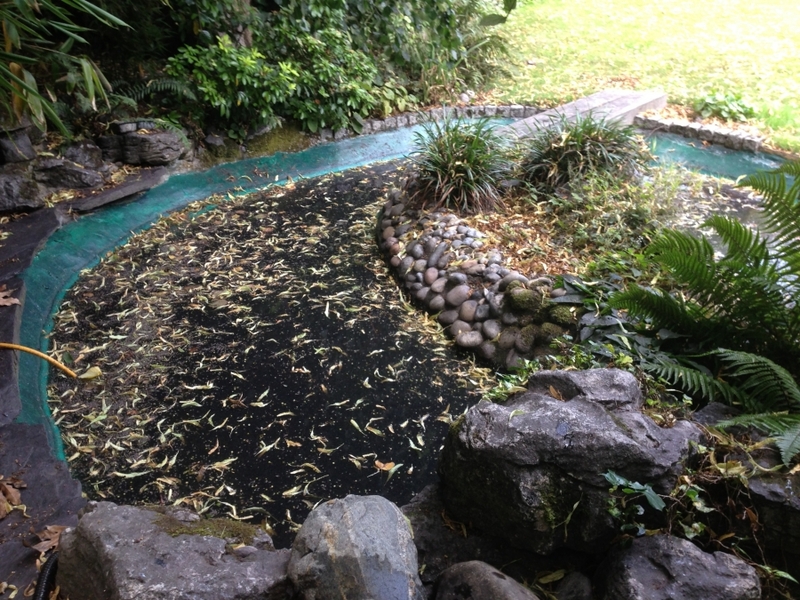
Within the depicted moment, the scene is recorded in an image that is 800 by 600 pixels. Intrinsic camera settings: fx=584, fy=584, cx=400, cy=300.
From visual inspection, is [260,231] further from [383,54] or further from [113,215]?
[383,54]

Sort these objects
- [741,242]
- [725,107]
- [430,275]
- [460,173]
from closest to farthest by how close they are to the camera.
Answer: [741,242], [430,275], [460,173], [725,107]

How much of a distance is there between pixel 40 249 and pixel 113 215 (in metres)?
0.77

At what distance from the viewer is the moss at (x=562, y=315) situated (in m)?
3.28

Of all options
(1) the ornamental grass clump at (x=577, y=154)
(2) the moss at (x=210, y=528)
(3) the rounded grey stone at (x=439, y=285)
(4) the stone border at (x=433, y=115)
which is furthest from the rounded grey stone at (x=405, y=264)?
(2) the moss at (x=210, y=528)

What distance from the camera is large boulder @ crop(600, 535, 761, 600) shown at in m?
1.64

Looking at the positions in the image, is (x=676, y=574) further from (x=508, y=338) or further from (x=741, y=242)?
(x=508, y=338)

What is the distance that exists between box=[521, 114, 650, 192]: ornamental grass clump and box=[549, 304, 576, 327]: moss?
1599mm

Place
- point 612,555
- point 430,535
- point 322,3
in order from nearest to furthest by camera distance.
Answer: point 612,555, point 430,535, point 322,3

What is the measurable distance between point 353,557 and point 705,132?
679 cm

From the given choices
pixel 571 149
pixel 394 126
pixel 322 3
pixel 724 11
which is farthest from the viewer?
pixel 724 11

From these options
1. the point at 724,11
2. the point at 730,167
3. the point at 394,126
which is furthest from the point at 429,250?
the point at 724,11

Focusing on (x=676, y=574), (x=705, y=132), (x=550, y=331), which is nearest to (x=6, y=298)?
(x=550, y=331)

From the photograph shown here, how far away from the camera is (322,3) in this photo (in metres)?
6.16

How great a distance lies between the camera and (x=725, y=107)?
23.1 feet
